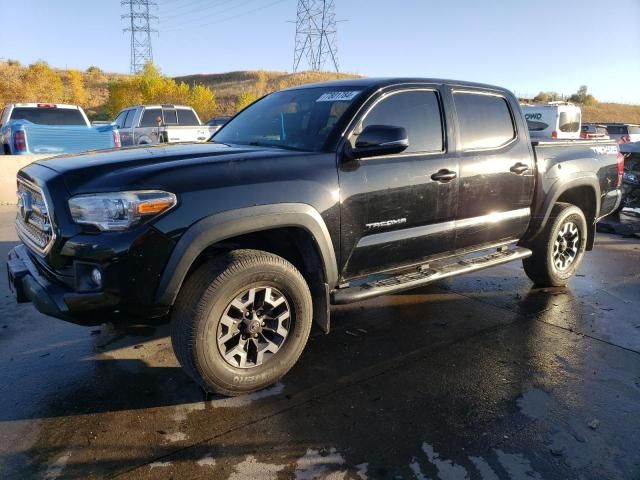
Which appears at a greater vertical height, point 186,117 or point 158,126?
point 186,117

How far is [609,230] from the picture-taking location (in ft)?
27.4

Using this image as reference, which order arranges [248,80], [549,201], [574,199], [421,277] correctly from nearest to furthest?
[421,277] < [549,201] < [574,199] < [248,80]

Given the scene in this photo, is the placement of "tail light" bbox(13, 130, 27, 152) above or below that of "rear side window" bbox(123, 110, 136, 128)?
below

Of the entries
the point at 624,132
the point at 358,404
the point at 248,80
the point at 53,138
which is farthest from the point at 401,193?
the point at 248,80

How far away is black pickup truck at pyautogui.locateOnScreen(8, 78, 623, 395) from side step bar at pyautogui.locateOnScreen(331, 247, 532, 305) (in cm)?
1

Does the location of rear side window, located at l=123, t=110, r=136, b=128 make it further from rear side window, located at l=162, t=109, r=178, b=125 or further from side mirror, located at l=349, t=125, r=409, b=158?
side mirror, located at l=349, t=125, r=409, b=158

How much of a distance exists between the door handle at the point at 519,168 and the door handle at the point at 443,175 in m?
0.79

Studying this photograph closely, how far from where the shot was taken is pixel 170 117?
16469 mm

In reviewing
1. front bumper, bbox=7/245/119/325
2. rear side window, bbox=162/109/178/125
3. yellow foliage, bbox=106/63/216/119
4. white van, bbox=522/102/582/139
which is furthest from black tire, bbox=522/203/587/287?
yellow foliage, bbox=106/63/216/119

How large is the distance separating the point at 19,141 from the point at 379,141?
32.3 ft

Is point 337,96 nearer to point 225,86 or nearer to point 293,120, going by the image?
point 293,120

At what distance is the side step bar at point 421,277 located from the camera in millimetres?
3387

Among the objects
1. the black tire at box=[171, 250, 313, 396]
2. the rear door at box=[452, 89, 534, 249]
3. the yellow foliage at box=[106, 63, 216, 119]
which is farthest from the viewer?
the yellow foliage at box=[106, 63, 216, 119]

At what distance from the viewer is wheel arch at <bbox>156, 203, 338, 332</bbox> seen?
268 cm
